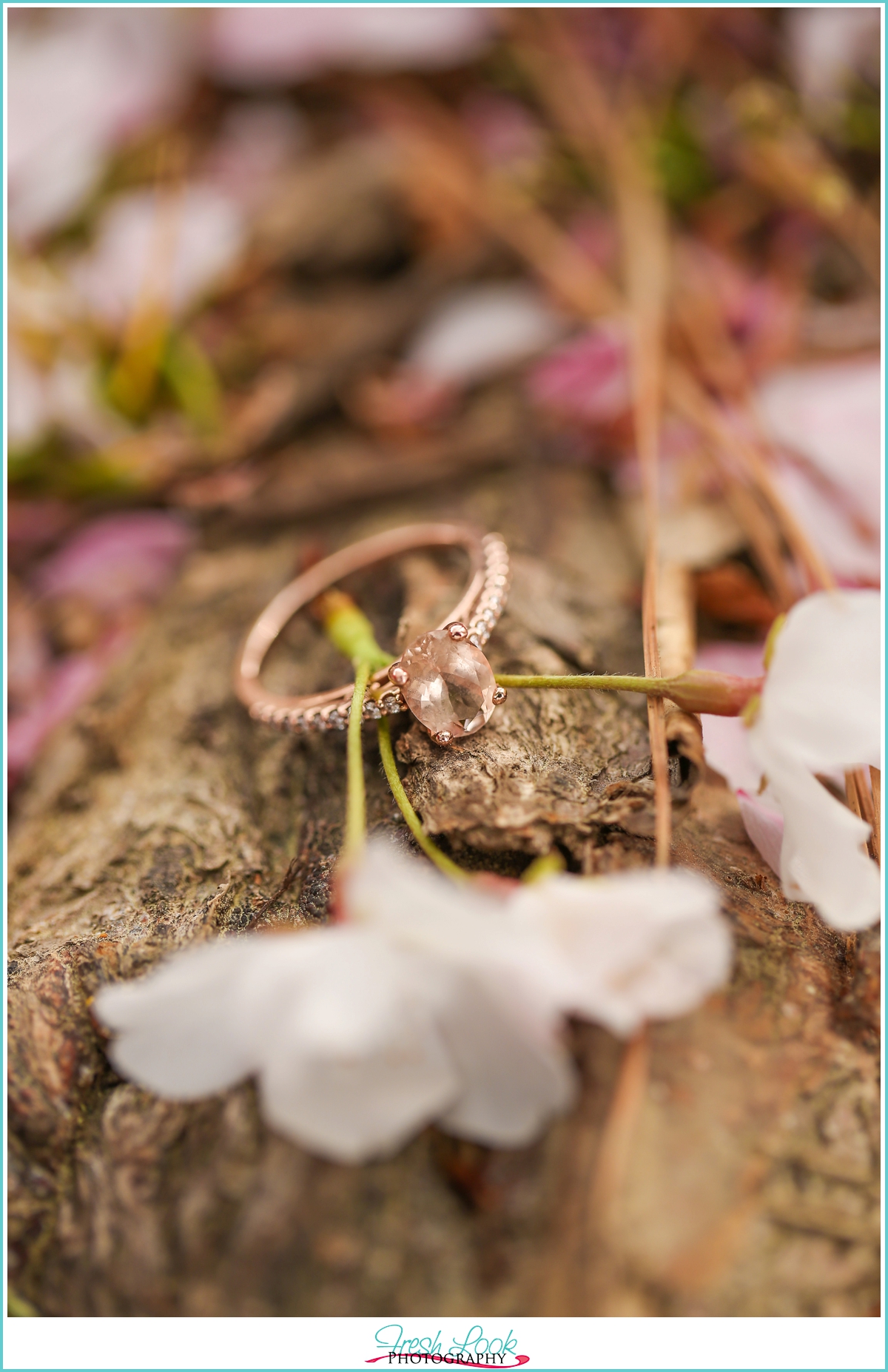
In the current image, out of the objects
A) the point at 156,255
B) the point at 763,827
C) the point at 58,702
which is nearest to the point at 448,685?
the point at 763,827

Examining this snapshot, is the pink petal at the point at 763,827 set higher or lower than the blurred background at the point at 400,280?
lower

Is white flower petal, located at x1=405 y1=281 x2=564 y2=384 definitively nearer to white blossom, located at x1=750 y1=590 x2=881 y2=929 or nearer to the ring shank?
the ring shank

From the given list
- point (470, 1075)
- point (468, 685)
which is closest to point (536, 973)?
point (470, 1075)

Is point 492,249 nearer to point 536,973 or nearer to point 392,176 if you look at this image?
point 392,176

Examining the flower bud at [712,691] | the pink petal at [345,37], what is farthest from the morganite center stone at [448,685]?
the pink petal at [345,37]

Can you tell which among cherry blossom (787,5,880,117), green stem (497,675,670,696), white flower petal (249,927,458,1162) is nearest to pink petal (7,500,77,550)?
green stem (497,675,670,696)

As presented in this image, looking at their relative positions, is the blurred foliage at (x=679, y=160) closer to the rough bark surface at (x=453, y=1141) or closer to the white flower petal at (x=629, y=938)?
the rough bark surface at (x=453, y=1141)

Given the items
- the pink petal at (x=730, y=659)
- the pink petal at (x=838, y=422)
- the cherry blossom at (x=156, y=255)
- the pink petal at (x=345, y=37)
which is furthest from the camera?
the pink petal at (x=345, y=37)
